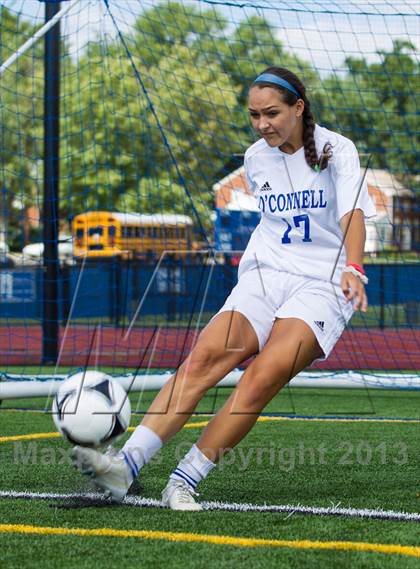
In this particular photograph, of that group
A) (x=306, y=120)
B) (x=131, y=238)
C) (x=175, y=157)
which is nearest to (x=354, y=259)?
(x=306, y=120)

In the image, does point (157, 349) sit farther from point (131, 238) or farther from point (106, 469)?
point (106, 469)

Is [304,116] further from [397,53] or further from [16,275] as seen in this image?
[16,275]

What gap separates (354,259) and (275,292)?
433mm

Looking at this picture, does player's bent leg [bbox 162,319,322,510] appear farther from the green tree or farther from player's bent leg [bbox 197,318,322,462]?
the green tree

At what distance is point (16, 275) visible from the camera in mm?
17172

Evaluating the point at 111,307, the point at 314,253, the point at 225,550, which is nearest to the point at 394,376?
the point at 314,253

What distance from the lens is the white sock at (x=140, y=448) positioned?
4027 millimetres

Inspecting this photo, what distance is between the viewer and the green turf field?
334cm

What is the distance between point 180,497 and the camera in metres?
4.05

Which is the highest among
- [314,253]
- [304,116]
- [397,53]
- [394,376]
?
[397,53]

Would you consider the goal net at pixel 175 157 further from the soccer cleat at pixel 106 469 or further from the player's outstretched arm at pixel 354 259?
the player's outstretched arm at pixel 354 259

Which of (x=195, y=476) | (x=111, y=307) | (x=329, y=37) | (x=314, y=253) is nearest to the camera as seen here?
(x=195, y=476)

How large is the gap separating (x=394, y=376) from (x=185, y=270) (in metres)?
9.19

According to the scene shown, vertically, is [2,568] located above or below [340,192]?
below
